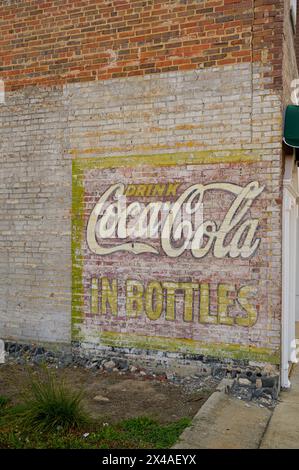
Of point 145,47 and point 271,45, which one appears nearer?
A: point 271,45

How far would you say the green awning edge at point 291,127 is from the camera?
5.62m

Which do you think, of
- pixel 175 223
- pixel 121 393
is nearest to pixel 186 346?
pixel 121 393

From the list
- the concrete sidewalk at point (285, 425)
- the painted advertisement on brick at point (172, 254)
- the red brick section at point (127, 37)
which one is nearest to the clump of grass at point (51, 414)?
the concrete sidewalk at point (285, 425)

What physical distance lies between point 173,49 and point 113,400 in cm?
462

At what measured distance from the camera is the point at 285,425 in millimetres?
4785

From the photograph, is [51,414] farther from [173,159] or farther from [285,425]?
[173,159]

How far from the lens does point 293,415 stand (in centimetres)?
507

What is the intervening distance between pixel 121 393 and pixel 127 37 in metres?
4.83

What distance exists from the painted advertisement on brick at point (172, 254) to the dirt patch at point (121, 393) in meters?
0.53

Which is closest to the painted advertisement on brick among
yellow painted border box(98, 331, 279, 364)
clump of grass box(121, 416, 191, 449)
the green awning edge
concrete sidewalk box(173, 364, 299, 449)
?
yellow painted border box(98, 331, 279, 364)

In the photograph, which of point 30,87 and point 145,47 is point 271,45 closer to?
point 145,47

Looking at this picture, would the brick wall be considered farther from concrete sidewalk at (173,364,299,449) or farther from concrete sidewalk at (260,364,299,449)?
concrete sidewalk at (173,364,299,449)

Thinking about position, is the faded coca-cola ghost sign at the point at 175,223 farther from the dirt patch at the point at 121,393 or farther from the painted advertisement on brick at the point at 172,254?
the dirt patch at the point at 121,393
